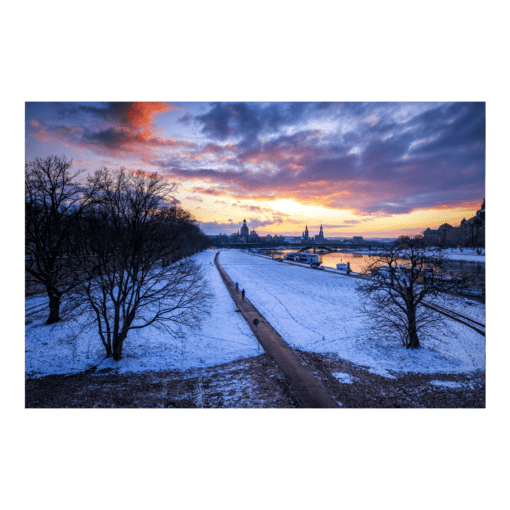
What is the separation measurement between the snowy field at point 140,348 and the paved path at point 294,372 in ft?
1.99

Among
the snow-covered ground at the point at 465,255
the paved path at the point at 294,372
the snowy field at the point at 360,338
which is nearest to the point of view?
the paved path at the point at 294,372

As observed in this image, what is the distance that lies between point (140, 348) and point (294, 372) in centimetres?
611

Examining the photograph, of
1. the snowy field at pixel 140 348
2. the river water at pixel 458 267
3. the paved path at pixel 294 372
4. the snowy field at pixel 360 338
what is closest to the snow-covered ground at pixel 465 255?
the river water at pixel 458 267

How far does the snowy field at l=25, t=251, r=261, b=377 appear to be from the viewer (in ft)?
25.6

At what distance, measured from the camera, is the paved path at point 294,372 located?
5.89 meters

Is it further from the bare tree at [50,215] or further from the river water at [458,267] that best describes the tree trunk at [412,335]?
the bare tree at [50,215]

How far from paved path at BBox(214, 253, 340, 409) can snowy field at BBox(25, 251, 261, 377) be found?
61cm

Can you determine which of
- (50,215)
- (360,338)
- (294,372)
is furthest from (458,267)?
(50,215)
